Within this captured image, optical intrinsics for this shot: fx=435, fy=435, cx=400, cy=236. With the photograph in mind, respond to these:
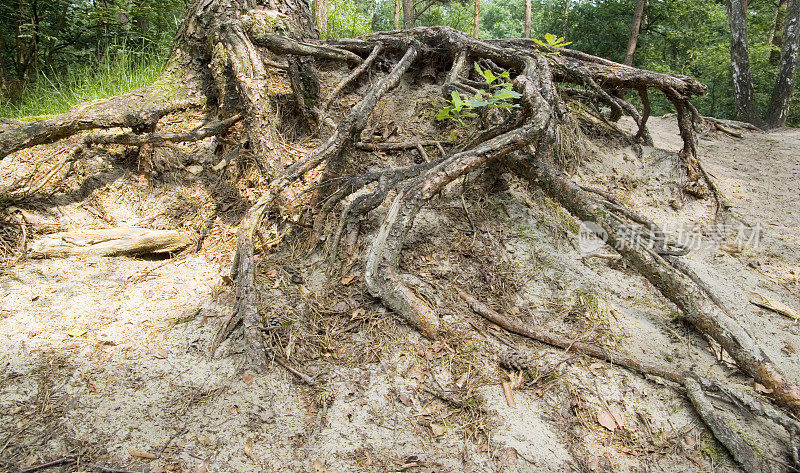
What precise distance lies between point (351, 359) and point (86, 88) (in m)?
3.79

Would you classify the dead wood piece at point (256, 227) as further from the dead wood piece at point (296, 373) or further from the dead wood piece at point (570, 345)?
the dead wood piece at point (570, 345)

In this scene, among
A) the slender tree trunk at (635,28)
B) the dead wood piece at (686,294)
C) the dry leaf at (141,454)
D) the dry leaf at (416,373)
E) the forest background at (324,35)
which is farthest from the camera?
the slender tree trunk at (635,28)

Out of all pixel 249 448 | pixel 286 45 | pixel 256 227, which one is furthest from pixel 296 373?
pixel 286 45

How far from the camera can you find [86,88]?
13.1 feet

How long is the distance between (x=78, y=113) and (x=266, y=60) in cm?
137

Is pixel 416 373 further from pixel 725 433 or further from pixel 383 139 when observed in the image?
pixel 383 139

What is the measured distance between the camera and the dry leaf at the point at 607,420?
1973 mm

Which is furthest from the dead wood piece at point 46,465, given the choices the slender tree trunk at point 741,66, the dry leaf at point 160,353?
the slender tree trunk at point 741,66

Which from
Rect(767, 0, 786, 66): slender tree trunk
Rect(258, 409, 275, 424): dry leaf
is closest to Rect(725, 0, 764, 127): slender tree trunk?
Rect(767, 0, 786, 66): slender tree trunk

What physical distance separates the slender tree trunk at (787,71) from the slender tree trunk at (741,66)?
0.23 meters

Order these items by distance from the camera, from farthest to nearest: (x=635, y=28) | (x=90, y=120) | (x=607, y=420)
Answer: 1. (x=635, y=28)
2. (x=90, y=120)
3. (x=607, y=420)

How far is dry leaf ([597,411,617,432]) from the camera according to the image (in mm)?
1973

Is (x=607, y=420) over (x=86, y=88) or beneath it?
beneath

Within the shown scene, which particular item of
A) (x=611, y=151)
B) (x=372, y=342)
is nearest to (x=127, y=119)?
(x=372, y=342)
